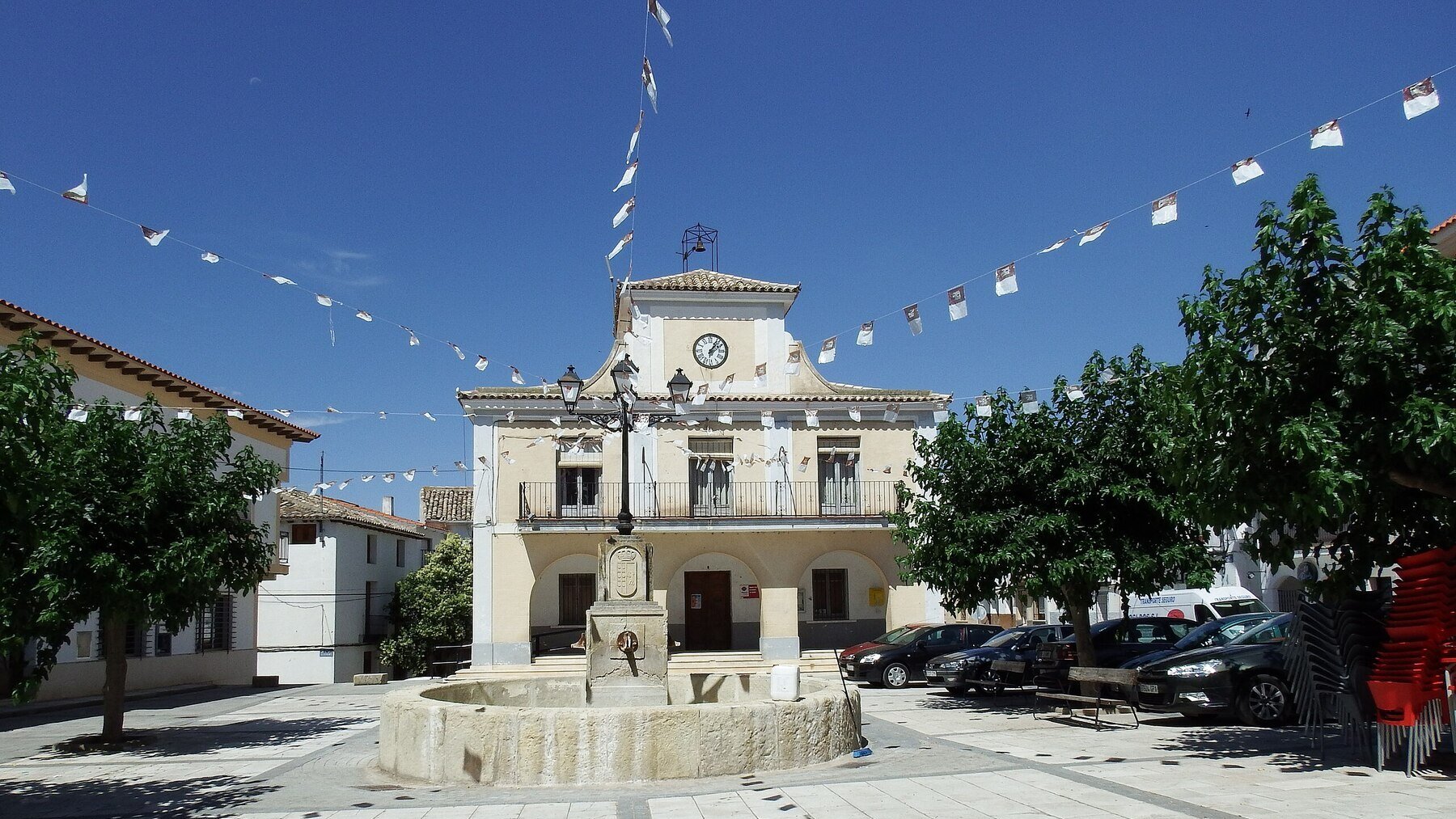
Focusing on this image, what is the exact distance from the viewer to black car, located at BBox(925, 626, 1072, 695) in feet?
60.5

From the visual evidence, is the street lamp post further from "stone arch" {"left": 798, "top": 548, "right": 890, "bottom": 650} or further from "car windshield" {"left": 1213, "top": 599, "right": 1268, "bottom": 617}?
"car windshield" {"left": 1213, "top": 599, "right": 1268, "bottom": 617}

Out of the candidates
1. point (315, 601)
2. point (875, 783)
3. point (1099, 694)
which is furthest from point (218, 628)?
point (875, 783)

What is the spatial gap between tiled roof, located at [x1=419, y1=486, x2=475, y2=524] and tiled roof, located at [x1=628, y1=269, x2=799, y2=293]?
1776 cm

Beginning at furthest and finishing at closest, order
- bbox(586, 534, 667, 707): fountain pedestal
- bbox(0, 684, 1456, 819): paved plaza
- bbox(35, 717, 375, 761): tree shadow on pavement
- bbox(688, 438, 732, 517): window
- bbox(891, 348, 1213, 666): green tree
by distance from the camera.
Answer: bbox(688, 438, 732, 517): window, bbox(891, 348, 1213, 666): green tree, bbox(35, 717, 375, 761): tree shadow on pavement, bbox(586, 534, 667, 707): fountain pedestal, bbox(0, 684, 1456, 819): paved plaza

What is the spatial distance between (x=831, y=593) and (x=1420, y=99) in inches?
828

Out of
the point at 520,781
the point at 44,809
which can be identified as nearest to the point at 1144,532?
the point at 520,781

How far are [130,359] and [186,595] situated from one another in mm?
10729

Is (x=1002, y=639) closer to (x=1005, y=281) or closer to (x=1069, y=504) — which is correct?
(x=1069, y=504)

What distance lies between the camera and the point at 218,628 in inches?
1070

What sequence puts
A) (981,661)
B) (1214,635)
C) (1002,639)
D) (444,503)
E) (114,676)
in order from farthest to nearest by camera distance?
(444,503)
(1002,639)
(981,661)
(1214,635)
(114,676)

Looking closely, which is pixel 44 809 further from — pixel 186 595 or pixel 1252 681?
pixel 1252 681

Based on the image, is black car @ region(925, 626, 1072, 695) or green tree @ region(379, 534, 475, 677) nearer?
black car @ region(925, 626, 1072, 695)

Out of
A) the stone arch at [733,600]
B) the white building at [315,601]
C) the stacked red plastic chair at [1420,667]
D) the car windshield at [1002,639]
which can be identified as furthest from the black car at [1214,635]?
the white building at [315,601]

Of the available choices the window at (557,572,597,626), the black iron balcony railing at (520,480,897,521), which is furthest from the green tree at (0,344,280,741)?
the window at (557,572,597,626)
